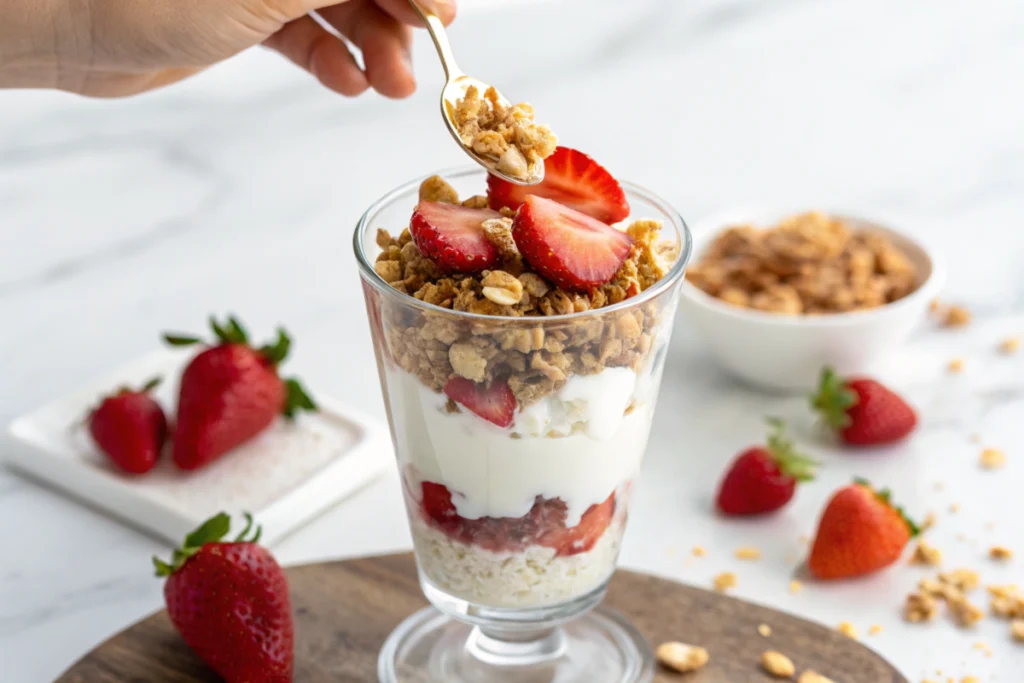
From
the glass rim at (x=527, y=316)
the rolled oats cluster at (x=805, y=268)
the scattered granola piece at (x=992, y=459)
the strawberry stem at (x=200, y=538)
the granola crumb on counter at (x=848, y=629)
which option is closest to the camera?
the glass rim at (x=527, y=316)

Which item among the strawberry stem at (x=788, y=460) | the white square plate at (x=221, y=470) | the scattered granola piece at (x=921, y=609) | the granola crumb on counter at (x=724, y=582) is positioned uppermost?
the white square plate at (x=221, y=470)

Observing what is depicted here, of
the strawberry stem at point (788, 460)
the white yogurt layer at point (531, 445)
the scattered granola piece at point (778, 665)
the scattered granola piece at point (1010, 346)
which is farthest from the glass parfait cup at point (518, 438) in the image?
the scattered granola piece at point (1010, 346)

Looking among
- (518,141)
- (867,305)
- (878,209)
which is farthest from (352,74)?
(878,209)

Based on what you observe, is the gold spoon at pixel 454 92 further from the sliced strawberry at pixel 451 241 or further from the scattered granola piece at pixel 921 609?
the scattered granola piece at pixel 921 609

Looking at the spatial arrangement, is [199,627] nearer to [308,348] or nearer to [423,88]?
[308,348]

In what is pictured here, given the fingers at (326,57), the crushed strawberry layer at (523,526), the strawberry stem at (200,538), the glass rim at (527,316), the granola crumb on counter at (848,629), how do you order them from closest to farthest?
the glass rim at (527,316) → the crushed strawberry layer at (523,526) → the strawberry stem at (200,538) → the granola crumb on counter at (848,629) → the fingers at (326,57)

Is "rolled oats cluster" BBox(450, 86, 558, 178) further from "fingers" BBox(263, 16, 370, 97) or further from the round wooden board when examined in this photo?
the round wooden board
